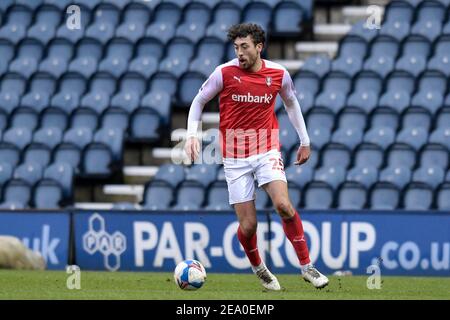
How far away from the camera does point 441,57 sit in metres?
20.0

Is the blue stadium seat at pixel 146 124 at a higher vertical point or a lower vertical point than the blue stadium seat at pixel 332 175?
higher

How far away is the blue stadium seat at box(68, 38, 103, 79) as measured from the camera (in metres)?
21.6

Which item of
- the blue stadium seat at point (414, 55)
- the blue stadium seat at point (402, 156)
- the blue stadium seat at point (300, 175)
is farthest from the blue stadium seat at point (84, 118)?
the blue stadium seat at point (402, 156)

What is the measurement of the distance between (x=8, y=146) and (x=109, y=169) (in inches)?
68.1

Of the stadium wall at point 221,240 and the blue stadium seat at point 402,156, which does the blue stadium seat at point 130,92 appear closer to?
the stadium wall at point 221,240

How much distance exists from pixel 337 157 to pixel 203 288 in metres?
6.97

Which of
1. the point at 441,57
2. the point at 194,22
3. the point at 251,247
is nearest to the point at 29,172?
the point at 194,22

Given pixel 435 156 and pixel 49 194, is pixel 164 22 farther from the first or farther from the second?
pixel 435 156

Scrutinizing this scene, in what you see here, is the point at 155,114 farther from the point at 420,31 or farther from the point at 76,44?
the point at 420,31

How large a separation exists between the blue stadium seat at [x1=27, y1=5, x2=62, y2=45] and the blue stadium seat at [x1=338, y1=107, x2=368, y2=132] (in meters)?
5.87

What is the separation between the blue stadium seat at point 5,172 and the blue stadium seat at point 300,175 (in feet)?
14.3

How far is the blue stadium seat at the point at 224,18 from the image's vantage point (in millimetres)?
21578

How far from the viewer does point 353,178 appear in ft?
59.5

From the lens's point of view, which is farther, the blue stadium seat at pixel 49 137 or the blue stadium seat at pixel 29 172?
the blue stadium seat at pixel 49 137
